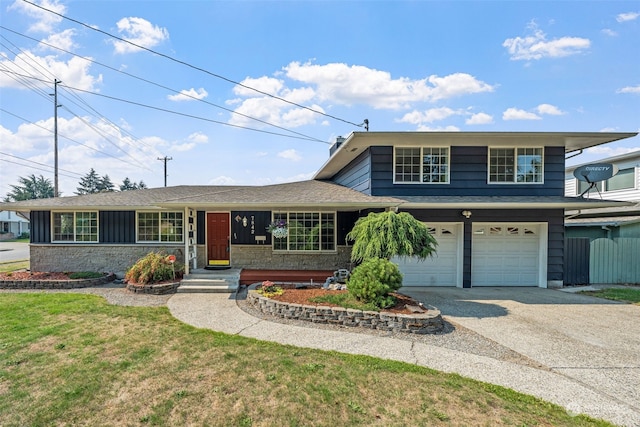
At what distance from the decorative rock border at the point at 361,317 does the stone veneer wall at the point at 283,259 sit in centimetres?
384

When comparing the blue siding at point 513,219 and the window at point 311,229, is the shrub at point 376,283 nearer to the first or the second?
the blue siding at point 513,219

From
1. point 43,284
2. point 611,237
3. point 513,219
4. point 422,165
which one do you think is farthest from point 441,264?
point 43,284

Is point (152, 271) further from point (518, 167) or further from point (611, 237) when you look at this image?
point (611, 237)

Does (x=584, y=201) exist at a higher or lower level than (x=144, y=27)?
lower

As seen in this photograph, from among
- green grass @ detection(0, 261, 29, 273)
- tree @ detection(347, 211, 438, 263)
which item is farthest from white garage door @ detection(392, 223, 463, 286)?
green grass @ detection(0, 261, 29, 273)

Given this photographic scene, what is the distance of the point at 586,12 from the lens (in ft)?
27.8

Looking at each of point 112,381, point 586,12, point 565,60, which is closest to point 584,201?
point 565,60

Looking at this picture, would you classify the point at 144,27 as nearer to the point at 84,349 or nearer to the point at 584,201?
the point at 84,349

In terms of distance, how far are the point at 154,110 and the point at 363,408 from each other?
1516cm

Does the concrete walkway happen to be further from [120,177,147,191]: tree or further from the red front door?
[120,177,147,191]: tree

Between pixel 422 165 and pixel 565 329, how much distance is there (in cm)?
541

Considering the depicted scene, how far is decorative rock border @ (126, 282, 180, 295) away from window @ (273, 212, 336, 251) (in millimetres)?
3499

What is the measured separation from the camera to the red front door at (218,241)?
10555 millimetres

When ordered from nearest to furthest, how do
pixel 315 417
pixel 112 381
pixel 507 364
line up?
pixel 315 417, pixel 112 381, pixel 507 364
